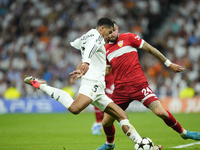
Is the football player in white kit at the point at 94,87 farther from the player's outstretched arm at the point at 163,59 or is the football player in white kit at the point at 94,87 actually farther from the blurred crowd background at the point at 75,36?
the blurred crowd background at the point at 75,36

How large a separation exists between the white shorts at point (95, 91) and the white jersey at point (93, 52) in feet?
0.28

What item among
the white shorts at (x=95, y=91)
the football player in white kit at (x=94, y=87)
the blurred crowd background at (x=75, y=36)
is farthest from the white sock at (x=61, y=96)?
the blurred crowd background at (x=75, y=36)

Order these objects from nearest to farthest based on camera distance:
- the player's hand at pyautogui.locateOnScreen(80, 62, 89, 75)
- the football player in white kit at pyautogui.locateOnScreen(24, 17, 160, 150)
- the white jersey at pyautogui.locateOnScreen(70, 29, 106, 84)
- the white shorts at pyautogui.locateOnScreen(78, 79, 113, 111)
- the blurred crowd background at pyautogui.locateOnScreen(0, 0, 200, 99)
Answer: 1. the player's hand at pyautogui.locateOnScreen(80, 62, 89, 75)
2. the white jersey at pyautogui.locateOnScreen(70, 29, 106, 84)
3. the football player in white kit at pyautogui.locateOnScreen(24, 17, 160, 150)
4. the white shorts at pyautogui.locateOnScreen(78, 79, 113, 111)
5. the blurred crowd background at pyautogui.locateOnScreen(0, 0, 200, 99)

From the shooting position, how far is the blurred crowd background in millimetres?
18047

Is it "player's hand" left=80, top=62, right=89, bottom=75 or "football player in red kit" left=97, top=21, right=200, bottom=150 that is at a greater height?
"player's hand" left=80, top=62, right=89, bottom=75

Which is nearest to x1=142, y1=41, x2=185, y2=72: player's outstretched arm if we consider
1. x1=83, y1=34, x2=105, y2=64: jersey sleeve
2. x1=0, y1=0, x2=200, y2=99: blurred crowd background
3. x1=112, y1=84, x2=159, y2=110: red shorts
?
x1=112, y1=84, x2=159, y2=110: red shorts

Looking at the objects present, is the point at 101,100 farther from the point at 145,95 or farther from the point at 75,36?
the point at 75,36

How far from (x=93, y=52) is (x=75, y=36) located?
15.4 meters

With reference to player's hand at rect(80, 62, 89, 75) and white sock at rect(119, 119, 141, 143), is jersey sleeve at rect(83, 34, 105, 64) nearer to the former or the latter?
player's hand at rect(80, 62, 89, 75)

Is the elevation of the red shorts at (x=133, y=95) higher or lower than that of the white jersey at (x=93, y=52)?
lower

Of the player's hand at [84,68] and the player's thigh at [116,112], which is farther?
the player's thigh at [116,112]

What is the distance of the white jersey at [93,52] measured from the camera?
16.6 ft

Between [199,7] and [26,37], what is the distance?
10999mm

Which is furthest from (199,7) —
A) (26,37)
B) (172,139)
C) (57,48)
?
(172,139)
